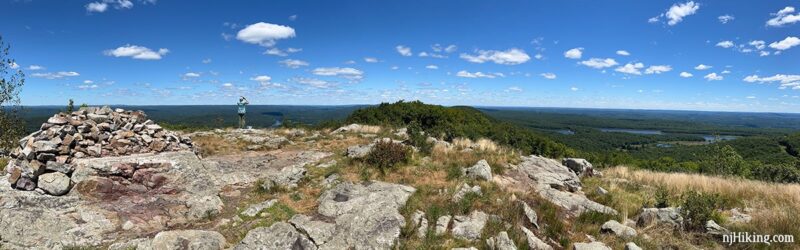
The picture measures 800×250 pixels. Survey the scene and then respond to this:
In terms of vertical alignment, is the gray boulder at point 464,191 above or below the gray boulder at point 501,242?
above

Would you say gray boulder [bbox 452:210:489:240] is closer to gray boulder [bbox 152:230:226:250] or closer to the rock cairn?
gray boulder [bbox 152:230:226:250]

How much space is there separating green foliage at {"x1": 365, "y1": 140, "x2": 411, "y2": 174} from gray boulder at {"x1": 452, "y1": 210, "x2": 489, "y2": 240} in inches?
190

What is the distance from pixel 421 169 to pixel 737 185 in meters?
11.1

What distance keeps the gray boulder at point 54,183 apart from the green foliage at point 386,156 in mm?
8678

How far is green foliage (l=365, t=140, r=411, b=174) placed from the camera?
45.9 feet

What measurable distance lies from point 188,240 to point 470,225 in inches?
233

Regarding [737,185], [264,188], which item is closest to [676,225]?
[737,185]

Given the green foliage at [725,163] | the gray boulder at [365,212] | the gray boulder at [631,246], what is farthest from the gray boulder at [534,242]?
the green foliage at [725,163]

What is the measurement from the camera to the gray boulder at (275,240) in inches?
302

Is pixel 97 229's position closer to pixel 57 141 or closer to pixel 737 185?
pixel 57 141

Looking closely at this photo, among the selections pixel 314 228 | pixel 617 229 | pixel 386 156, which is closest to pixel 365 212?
pixel 314 228

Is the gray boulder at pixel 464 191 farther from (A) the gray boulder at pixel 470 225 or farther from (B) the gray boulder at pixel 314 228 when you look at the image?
(B) the gray boulder at pixel 314 228

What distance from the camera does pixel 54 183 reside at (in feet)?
32.6

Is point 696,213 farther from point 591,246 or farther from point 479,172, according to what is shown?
point 479,172
